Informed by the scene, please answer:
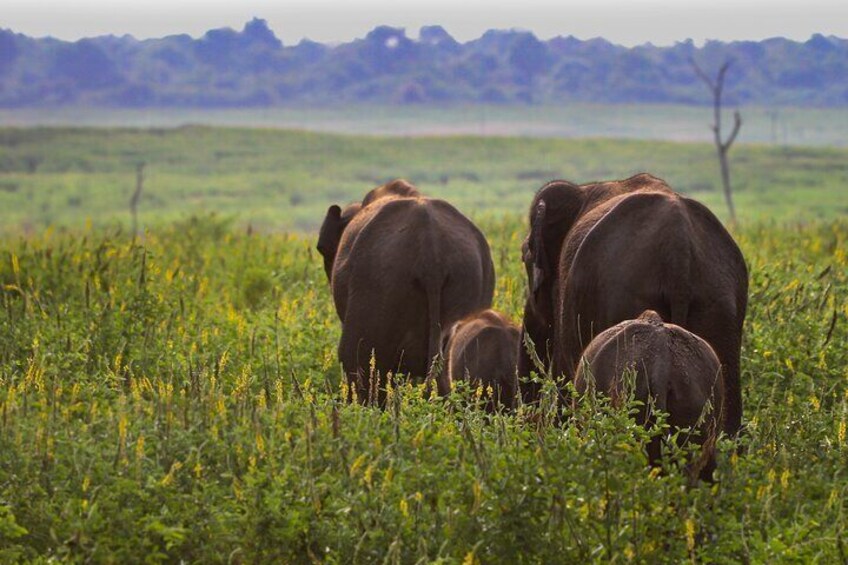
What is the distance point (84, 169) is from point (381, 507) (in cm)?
10517

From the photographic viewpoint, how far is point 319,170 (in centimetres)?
10462

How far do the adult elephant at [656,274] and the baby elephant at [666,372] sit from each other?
640 mm

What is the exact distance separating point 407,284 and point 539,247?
1.56 m

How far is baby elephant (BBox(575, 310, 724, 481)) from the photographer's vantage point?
20.8 feet

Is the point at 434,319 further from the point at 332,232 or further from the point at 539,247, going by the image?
the point at 332,232

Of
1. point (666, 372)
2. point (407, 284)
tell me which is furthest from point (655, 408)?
point (407, 284)

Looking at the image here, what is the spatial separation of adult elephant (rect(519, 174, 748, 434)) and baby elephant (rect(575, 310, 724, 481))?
0.64 meters

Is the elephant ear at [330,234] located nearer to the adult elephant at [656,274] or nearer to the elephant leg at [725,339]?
the adult elephant at [656,274]

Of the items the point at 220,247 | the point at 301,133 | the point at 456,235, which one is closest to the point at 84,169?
the point at 301,133

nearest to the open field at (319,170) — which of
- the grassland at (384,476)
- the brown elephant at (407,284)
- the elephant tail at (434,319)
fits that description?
the brown elephant at (407,284)

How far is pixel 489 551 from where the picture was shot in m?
5.61

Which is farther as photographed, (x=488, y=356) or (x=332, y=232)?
(x=332, y=232)

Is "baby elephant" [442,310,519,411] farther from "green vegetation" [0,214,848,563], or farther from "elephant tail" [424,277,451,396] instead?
"green vegetation" [0,214,848,563]

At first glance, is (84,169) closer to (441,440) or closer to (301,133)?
(301,133)
